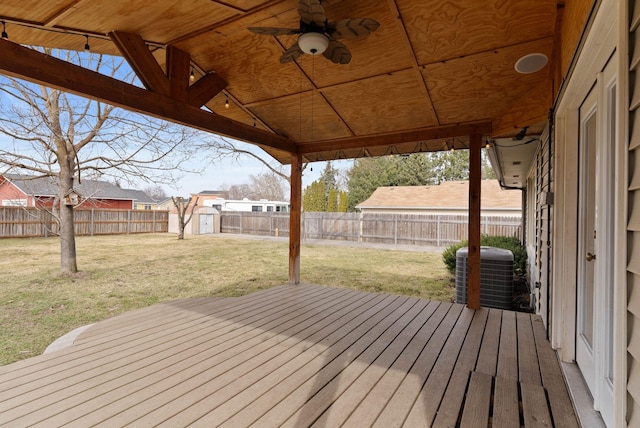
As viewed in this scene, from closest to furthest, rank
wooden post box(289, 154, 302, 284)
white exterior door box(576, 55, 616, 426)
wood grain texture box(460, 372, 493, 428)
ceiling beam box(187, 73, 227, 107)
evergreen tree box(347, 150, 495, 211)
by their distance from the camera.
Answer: white exterior door box(576, 55, 616, 426), wood grain texture box(460, 372, 493, 428), ceiling beam box(187, 73, 227, 107), wooden post box(289, 154, 302, 284), evergreen tree box(347, 150, 495, 211)

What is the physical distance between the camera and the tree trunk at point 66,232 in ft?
21.2

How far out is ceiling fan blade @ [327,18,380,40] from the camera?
2.28 m

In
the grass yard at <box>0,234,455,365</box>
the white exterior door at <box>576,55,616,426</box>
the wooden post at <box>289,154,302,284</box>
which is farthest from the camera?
the wooden post at <box>289,154,302,284</box>

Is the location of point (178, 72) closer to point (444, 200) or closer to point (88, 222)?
point (444, 200)

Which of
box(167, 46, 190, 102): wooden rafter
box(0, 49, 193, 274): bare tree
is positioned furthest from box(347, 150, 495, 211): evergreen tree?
box(167, 46, 190, 102): wooden rafter

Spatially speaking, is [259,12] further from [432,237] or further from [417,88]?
[432,237]

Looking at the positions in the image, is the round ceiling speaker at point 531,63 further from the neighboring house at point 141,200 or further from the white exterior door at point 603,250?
the neighboring house at point 141,200

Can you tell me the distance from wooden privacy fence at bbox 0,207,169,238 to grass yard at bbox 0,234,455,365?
4.46 ft

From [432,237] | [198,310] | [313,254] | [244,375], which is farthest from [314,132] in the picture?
[432,237]

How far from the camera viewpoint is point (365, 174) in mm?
23406

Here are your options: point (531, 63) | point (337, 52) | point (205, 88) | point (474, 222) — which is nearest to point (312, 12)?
point (337, 52)

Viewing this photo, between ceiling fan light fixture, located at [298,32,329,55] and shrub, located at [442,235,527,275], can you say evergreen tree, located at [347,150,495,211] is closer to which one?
shrub, located at [442,235,527,275]

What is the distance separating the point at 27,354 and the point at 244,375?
8.25 feet

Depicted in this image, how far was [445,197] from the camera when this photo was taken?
47.1ft
